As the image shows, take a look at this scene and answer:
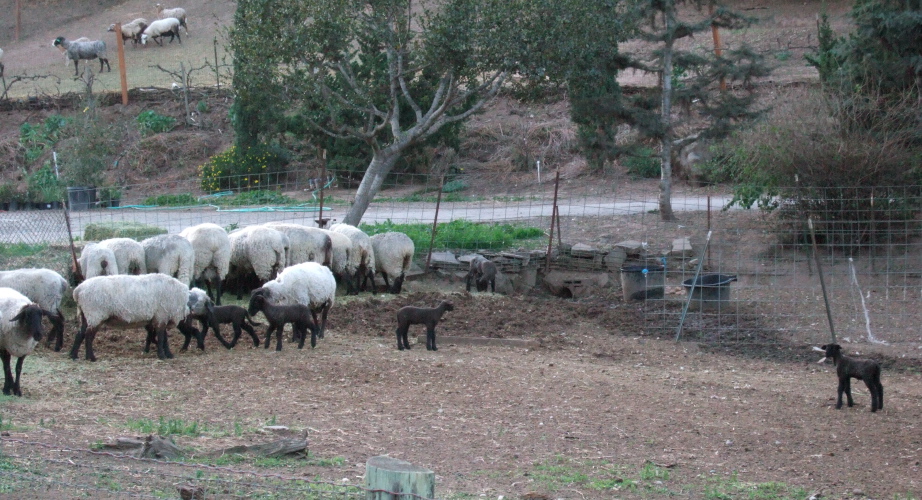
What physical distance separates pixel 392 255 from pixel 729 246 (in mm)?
6683

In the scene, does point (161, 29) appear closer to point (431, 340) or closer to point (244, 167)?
point (244, 167)

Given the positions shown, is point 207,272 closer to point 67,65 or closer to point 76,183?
point 76,183

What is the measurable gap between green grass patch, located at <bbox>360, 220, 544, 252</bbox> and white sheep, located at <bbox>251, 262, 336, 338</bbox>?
211 inches

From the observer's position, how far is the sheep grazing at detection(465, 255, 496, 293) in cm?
1568

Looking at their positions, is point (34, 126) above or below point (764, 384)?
above

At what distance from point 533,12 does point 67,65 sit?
33.8 metres

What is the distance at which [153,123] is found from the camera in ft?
118

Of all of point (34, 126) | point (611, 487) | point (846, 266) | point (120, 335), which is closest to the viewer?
point (611, 487)

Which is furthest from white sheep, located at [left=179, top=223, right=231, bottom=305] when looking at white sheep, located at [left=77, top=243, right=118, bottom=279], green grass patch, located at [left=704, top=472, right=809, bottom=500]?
green grass patch, located at [left=704, top=472, right=809, bottom=500]

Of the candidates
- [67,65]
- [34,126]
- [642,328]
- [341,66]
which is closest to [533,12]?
[341,66]

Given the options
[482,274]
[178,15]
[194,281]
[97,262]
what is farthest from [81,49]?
[97,262]

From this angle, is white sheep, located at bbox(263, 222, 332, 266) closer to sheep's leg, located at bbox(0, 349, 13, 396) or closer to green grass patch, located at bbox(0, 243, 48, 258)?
green grass patch, located at bbox(0, 243, 48, 258)

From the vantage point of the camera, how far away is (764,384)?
1034 cm

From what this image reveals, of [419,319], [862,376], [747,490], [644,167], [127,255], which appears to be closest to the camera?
[747,490]
